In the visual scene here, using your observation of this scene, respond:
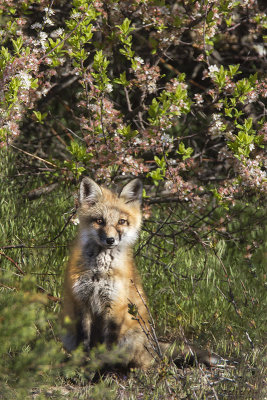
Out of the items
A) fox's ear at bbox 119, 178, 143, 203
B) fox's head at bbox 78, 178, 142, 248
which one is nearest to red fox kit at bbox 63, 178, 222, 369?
fox's head at bbox 78, 178, 142, 248

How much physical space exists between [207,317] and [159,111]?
2096mm

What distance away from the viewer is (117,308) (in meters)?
4.46

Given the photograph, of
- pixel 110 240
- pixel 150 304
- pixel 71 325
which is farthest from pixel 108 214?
pixel 150 304

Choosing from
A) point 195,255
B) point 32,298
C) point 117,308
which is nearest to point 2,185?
point 195,255

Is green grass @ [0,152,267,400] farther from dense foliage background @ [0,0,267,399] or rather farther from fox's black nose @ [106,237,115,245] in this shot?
fox's black nose @ [106,237,115,245]

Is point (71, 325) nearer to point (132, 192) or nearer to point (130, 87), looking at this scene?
point (132, 192)

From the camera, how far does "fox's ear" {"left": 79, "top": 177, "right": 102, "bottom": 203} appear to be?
486cm

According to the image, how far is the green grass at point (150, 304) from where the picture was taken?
11.0 feet

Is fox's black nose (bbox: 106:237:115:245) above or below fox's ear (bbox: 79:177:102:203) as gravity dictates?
below

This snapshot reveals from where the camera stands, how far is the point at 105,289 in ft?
14.7

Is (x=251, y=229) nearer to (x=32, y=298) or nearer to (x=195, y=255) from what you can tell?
(x=195, y=255)

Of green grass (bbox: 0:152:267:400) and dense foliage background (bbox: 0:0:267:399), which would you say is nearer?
green grass (bbox: 0:152:267:400)

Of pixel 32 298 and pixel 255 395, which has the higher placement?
pixel 32 298

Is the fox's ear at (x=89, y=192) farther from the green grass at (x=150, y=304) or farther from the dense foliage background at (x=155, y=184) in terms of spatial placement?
the green grass at (x=150, y=304)
